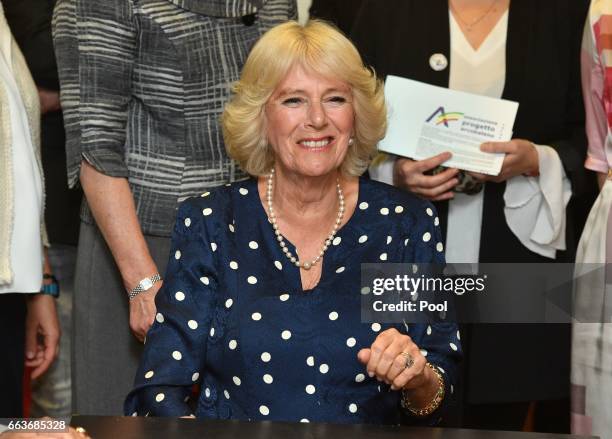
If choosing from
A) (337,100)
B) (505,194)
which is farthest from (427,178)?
(337,100)

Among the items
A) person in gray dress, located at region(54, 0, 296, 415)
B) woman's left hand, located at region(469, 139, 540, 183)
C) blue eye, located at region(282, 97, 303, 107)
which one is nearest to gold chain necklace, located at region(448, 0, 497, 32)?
woman's left hand, located at region(469, 139, 540, 183)

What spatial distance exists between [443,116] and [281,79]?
56 centimetres

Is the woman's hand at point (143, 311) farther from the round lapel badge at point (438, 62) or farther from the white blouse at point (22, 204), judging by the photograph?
the round lapel badge at point (438, 62)

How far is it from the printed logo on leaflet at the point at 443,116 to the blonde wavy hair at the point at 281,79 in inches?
9.4

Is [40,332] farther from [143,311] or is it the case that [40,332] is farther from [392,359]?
[392,359]

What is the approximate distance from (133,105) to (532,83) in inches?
45.0

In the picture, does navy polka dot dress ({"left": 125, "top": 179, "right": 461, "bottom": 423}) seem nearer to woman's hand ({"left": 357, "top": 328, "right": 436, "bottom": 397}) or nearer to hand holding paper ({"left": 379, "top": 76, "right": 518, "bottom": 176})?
woman's hand ({"left": 357, "top": 328, "right": 436, "bottom": 397})

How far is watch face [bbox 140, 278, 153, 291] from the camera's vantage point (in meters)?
2.74

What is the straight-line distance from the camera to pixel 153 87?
9.16 ft

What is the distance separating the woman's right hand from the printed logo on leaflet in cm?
9

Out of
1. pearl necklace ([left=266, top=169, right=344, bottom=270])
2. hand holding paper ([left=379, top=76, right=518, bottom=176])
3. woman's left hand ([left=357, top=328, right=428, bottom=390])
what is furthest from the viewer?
hand holding paper ([left=379, top=76, right=518, bottom=176])

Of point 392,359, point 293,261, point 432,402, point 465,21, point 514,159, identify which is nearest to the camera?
point 392,359

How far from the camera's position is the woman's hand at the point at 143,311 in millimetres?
2715

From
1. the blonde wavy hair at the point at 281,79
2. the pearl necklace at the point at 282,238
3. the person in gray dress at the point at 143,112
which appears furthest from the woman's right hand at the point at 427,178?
the person in gray dress at the point at 143,112
